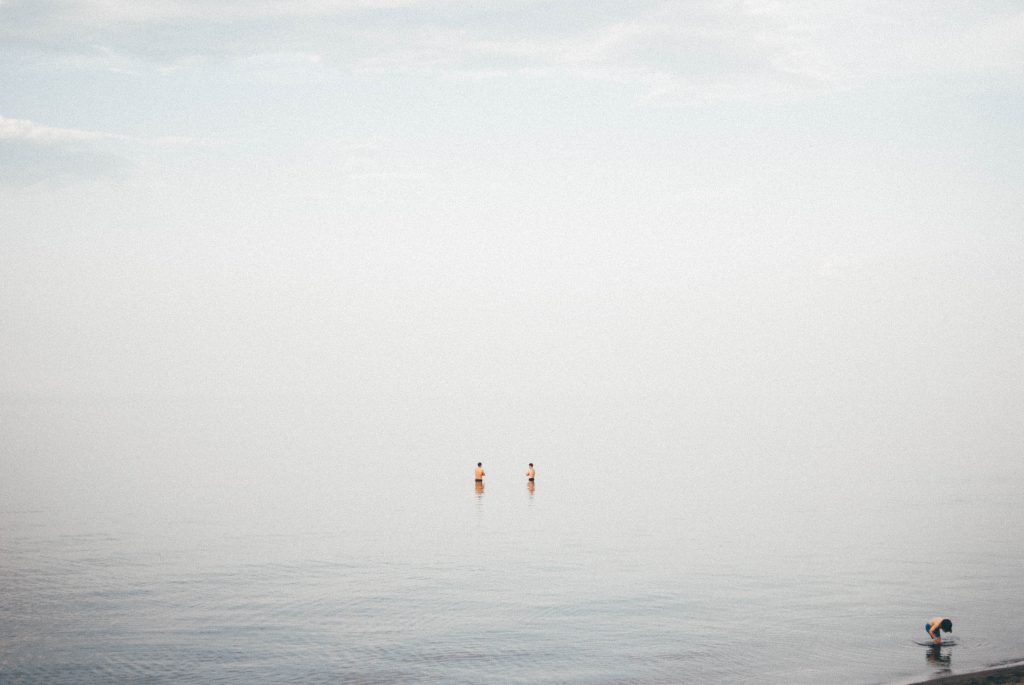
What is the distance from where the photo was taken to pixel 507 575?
43.5m

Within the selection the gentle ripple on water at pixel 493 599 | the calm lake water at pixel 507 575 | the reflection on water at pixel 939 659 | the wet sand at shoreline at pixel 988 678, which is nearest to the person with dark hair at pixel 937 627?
the reflection on water at pixel 939 659

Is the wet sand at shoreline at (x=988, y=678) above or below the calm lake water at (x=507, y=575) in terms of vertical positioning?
below

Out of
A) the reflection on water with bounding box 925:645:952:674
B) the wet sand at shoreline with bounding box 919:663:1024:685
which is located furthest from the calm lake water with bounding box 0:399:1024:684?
the wet sand at shoreline with bounding box 919:663:1024:685

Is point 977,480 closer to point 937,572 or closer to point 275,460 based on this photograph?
point 937,572

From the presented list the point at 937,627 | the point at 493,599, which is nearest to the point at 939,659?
the point at 937,627

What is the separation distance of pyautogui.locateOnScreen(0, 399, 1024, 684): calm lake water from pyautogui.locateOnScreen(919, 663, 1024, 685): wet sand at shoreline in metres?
1.29

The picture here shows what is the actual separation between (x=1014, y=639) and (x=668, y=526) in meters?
26.4

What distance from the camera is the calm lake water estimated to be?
101 ft

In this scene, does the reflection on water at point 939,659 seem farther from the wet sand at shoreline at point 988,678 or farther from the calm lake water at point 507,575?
the wet sand at shoreline at point 988,678

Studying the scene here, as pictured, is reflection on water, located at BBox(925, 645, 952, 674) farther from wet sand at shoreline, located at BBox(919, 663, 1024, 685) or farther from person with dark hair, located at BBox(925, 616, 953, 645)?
wet sand at shoreline, located at BBox(919, 663, 1024, 685)

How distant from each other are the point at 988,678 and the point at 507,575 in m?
21.4

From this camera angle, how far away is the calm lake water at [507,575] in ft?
101

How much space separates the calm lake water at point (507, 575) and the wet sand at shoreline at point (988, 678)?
50.8 inches

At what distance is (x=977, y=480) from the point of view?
79.6 metres
